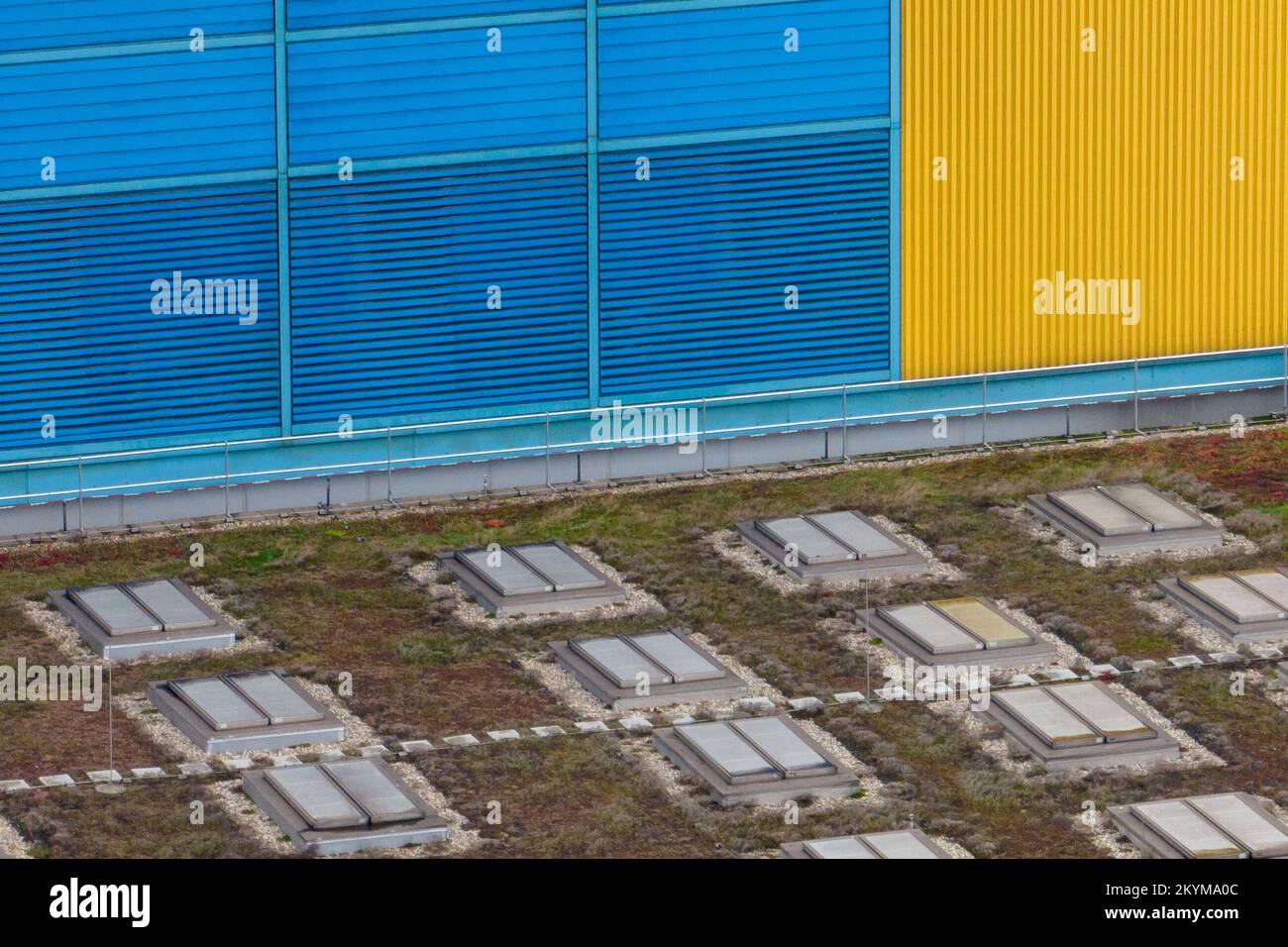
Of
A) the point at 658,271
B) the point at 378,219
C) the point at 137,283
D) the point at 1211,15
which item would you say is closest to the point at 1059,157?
the point at 1211,15

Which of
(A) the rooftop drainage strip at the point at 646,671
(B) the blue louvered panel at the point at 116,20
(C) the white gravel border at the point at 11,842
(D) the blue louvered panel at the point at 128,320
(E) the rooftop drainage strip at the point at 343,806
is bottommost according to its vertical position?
(C) the white gravel border at the point at 11,842

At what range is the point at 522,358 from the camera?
43750 mm

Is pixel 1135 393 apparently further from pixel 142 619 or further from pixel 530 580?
pixel 142 619

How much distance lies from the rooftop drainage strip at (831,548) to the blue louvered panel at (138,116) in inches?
306

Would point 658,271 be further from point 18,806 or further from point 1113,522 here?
point 18,806

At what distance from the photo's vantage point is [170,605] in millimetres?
38719

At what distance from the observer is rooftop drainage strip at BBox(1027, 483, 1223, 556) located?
1630 inches

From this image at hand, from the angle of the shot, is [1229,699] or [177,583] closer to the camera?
[1229,699]

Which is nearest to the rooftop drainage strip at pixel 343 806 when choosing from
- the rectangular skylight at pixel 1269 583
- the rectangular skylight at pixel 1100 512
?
the rectangular skylight at pixel 1269 583

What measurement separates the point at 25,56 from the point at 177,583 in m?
6.67

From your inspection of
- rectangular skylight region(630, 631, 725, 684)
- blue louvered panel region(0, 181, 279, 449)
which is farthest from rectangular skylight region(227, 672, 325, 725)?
blue louvered panel region(0, 181, 279, 449)

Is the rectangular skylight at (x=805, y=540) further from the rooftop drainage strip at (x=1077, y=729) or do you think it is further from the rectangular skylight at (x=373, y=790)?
the rectangular skylight at (x=373, y=790)

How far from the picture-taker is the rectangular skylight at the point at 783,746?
3441cm

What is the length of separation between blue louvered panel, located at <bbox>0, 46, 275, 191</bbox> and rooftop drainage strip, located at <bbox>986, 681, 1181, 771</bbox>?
1231 centimetres
